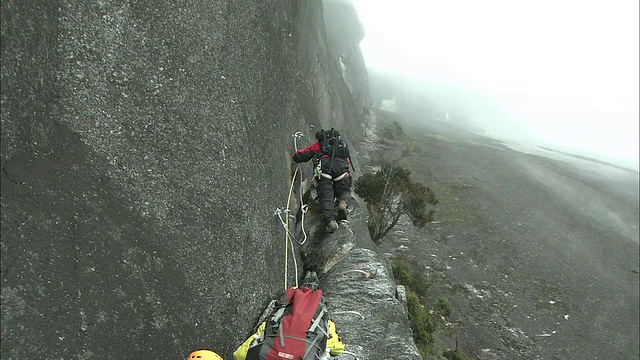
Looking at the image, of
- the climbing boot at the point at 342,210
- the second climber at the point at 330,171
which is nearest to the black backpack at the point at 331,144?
the second climber at the point at 330,171

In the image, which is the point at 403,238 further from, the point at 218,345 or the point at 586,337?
the point at 218,345

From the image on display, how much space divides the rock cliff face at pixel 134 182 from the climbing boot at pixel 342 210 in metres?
2.73

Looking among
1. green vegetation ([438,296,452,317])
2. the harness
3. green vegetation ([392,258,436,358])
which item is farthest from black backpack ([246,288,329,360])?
green vegetation ([438,296,452,317])

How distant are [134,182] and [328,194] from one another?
20.2 ft

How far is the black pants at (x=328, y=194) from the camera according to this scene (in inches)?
427

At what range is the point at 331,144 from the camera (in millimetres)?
10734

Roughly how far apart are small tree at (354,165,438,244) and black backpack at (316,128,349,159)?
7052mm

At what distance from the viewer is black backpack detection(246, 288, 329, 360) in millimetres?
5242

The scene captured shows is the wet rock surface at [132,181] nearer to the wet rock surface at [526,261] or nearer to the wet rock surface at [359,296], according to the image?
the wet rock surface at [359,296]

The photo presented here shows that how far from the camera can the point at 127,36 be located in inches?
221

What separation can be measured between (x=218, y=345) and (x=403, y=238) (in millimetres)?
15462

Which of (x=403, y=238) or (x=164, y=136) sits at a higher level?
(x=164, y=136)

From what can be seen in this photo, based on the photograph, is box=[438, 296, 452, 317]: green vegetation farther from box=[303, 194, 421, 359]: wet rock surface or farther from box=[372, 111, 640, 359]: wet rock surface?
box=[303, 194, 421, 359]: wet rock surface

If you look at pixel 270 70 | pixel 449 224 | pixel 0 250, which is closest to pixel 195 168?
pixel 0 250
